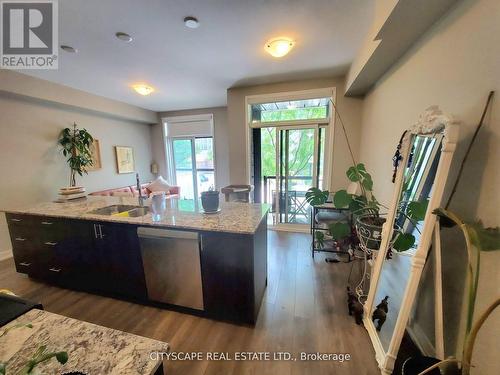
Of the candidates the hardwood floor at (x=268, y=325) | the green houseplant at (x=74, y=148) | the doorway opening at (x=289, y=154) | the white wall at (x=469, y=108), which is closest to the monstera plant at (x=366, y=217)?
the white wall at (x=469, y=108)

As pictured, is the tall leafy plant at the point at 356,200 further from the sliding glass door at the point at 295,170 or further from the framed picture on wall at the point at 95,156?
the framed picture on wall at the point at 95,156

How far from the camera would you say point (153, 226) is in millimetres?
1667

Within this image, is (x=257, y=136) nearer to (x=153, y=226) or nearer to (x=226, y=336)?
(x=153, y=226)

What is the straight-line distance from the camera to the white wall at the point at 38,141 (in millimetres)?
2961

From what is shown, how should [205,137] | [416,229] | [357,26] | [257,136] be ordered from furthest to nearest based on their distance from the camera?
[205,137] < [257,136] < [357,26] < [416,229]

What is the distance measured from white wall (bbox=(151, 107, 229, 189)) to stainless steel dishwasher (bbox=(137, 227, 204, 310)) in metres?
3.76

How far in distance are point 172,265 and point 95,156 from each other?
3.86 m

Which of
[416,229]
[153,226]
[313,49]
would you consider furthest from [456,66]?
[153,226]

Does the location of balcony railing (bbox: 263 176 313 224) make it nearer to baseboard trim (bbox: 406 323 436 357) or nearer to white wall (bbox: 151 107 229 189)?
white wall (bbox: 151 107 229 189)

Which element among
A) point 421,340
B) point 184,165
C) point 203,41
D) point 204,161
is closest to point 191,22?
point 203,41

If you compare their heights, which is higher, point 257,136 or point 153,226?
point 257,136

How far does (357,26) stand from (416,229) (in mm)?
1931

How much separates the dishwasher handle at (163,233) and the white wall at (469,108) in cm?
167

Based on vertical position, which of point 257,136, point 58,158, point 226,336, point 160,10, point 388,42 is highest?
point 160,10
